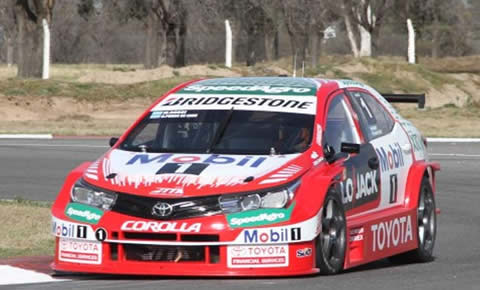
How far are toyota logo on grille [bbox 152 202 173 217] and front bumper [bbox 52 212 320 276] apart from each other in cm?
7

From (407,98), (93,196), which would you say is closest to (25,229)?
(93,196)

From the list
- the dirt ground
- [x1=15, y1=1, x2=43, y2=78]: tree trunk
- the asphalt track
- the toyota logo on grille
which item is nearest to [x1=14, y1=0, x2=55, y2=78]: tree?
[x1=15, y1=1, x2=43, y2=78]: tree trunk

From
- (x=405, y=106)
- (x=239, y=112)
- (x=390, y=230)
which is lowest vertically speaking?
(x=405, y=106)

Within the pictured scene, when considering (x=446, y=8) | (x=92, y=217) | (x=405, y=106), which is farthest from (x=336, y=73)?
(x=446, y=8)

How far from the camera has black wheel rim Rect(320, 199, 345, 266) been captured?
920 centimetres

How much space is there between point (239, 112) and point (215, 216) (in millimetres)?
1602

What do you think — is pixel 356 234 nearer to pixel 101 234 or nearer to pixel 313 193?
pixel 313 193

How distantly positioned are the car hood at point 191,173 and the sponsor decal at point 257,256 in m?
0.40

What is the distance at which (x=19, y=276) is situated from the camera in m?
9.28

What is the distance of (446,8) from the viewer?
96438 mm

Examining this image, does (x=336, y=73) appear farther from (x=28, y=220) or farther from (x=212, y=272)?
(x=212, y=272)

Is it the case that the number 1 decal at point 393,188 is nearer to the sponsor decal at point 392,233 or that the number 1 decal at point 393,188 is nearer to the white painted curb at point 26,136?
the sponsor decal at point 392,233

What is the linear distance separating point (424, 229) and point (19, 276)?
139 inches

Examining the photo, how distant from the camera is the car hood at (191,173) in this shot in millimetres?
8875
